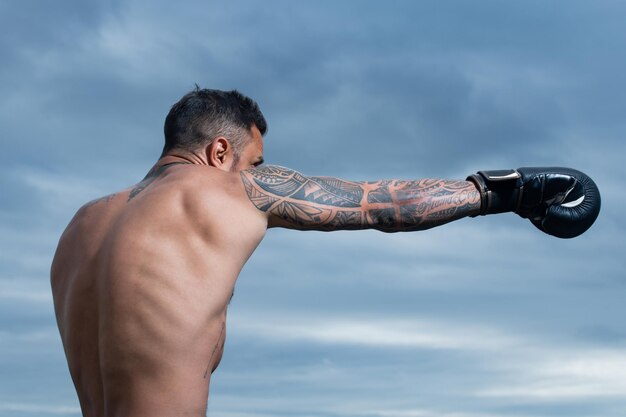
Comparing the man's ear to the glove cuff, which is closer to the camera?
the man's ear

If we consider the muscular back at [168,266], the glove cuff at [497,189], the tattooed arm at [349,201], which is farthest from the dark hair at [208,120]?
the glove cuff at [497,189]

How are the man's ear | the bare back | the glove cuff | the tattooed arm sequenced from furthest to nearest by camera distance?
the glove cuff
the man's ear
the tattooed arm
the bare back

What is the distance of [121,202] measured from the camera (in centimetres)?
412

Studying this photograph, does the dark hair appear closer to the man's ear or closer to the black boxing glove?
the man's ear

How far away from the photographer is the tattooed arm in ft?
13.5

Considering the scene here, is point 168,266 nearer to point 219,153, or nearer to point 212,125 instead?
point 219,153

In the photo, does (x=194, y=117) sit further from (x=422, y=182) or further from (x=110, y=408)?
(x=110, y=408)

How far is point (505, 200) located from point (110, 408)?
2732mm

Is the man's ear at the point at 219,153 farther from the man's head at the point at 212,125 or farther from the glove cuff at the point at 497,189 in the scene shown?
the glove cuff at the point at 497,189

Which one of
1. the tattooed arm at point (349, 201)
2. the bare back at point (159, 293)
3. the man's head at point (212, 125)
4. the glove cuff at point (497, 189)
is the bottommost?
the bare back at point (159, 293)

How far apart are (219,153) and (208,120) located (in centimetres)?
24

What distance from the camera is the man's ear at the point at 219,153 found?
463cm

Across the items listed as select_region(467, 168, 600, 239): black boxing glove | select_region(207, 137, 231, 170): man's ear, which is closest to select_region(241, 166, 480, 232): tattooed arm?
select_region(467, 168, 600, 239): black boxing glove

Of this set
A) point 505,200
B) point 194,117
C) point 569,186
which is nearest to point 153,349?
point 194,117
